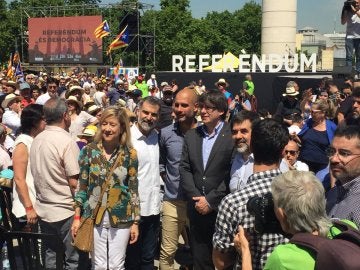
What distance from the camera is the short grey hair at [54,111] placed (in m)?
4.31

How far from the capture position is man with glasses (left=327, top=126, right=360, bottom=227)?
9.46 feet

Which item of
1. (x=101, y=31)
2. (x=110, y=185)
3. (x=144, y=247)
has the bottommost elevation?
(x=144, y=247)

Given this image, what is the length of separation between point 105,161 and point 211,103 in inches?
41.2

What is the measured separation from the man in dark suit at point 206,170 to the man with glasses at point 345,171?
44.8 inches

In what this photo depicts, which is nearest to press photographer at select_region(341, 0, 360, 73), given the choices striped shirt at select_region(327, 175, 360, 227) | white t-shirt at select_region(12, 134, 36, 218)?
white t-shirt at select_region(12, 134, 36, 218)

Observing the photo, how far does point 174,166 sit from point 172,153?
130 millimetres

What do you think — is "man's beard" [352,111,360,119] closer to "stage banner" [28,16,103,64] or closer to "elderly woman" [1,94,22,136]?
"elderly woman" [1,94,22,136]

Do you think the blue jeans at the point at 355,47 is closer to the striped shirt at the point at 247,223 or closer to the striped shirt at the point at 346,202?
the striped shirt at the point at 346,202

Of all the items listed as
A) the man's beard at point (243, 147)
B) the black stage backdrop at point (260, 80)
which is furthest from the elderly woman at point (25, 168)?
the black stage backdrop at point (260, 80)

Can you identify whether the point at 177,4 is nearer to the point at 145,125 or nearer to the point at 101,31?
the point at 101,31

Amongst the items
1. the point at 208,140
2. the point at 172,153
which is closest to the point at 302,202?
the point at 208,140

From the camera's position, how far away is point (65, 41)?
134 feet

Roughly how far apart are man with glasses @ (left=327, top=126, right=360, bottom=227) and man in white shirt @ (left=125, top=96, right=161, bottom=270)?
1815mm

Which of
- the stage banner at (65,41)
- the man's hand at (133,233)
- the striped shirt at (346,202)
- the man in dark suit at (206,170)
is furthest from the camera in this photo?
the stage banner at (65,41)
